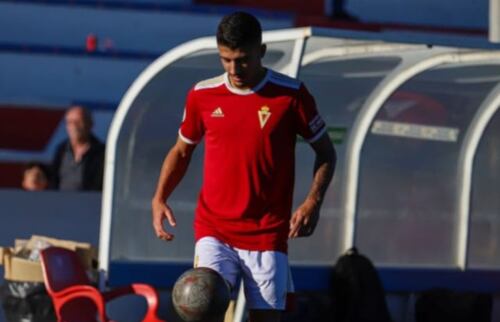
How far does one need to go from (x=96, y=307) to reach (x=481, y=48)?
276 centimetres

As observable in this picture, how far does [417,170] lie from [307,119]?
12.8 feet

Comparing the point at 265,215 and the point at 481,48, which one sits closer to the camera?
the point at 265,215

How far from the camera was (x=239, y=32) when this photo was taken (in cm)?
695

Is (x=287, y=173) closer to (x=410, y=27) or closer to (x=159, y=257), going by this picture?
(x=159, y=257)

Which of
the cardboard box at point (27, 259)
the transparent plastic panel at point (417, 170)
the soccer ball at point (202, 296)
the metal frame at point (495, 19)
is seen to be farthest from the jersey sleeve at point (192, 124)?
the metal frame at point (495, 19)

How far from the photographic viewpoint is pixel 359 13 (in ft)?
58.6

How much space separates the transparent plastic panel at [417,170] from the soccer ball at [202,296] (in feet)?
12.3

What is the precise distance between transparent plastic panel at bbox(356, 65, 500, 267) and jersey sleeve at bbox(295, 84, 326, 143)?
3.29m

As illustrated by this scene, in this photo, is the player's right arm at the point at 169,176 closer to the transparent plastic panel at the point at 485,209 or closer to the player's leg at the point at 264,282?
the player's leg at the point at 264,282

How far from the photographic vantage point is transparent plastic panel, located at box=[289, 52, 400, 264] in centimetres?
1002

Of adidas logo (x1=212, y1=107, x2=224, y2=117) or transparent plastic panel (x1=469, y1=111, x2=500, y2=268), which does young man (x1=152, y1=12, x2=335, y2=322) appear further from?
transparent plastic panel (x1=469, y1=111, x2=500, y2=268)

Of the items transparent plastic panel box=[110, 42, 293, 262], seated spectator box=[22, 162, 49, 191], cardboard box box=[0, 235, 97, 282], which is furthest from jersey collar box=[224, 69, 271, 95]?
seated spectator box=[22, 162, 49, 191]

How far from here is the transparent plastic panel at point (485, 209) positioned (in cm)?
1104

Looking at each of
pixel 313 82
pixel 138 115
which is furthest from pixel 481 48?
pixel 138 115
